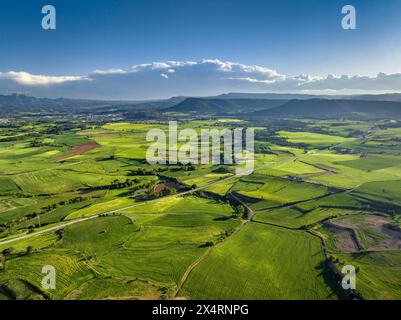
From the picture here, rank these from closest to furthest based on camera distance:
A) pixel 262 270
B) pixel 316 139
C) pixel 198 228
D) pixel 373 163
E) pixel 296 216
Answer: pixel 262 270 < pixel 198 228 < pixel 296 216 < pixel 373 163 < pixel 316 139

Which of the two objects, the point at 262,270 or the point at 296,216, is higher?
the point at 296,216

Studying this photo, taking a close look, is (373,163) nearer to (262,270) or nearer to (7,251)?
(262,270)

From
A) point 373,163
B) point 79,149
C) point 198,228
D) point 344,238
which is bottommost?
point 344,238

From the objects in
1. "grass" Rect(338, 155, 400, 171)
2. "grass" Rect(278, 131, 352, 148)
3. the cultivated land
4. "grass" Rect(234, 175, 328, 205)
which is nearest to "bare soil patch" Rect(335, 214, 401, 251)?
the cultivated land

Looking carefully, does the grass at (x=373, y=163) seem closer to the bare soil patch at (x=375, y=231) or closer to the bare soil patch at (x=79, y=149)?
the bare soil patch at (x=375, y=231)

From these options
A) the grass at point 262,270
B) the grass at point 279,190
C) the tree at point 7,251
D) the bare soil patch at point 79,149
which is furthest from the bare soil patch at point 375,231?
the bare soil patch at point 79,149

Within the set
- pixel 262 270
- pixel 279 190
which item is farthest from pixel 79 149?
pixel 262 270

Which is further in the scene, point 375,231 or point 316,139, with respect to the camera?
point 316,139

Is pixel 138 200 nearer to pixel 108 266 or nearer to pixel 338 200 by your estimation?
pixel 108 266
